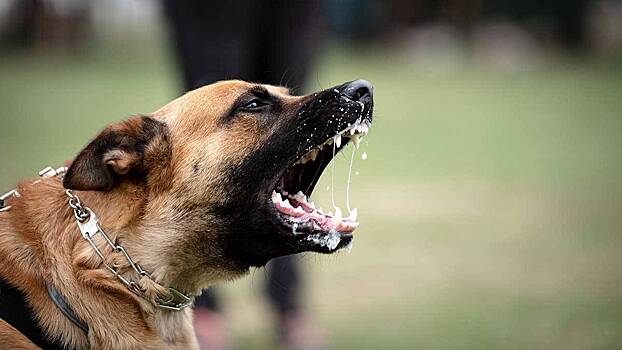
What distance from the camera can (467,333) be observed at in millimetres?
5676

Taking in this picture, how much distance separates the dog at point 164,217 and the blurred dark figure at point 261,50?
56.8 inches

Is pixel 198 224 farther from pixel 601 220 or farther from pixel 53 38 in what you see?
pixel 53 38

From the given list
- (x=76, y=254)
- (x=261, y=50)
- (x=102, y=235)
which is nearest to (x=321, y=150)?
(x=102, y=235)

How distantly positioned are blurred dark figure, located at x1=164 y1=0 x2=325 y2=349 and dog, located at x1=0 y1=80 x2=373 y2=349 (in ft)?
4.73

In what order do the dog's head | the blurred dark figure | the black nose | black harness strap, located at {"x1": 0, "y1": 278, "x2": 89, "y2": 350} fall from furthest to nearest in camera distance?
the blurred dark figure
the black nose
the dog's head
black harness strap, located at {"x1": 0, "y1": 278, "x2": 89, "y2": 350}

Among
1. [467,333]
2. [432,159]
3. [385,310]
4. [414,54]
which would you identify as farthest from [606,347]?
[414,54]

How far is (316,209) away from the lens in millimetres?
3791

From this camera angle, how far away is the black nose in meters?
3.75

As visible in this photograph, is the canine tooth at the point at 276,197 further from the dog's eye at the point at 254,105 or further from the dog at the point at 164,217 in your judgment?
the dog's eye at the point at 254,105

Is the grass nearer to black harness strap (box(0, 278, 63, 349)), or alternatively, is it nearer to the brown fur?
the brown fur

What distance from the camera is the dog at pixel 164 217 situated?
341cm

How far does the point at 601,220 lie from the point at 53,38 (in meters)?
17.2

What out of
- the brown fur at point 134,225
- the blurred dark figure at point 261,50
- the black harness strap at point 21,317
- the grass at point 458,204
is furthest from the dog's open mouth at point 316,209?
the grass at point 458,204

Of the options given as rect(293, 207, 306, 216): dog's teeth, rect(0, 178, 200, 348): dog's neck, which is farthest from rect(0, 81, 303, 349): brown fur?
rect(293, 207, 306, 216): dog's teeth
